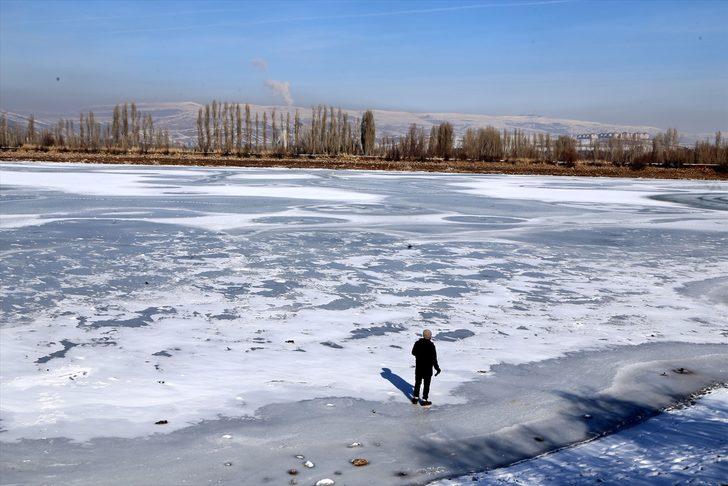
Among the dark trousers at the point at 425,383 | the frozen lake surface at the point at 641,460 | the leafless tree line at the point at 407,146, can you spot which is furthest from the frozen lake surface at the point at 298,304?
the leafless tree line at the point at 407,146

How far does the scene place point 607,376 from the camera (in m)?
7.00

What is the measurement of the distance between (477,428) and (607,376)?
202 cm

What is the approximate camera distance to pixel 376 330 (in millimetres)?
8445

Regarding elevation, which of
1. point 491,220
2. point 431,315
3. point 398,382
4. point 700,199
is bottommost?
point 398,382

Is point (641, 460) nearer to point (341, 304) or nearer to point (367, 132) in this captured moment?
point (341, 304)

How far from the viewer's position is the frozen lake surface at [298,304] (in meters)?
6.38

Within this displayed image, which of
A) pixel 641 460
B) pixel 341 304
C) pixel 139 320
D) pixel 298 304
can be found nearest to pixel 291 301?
pixel 298 304

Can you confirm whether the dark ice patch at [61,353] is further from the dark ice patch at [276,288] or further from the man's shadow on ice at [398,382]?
the man's shadow on ice at [398,382]

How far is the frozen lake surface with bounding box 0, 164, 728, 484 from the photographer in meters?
6.38

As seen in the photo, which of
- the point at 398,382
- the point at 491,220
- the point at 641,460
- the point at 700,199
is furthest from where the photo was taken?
the point at 700,199

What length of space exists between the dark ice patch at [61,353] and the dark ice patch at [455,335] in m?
4.11

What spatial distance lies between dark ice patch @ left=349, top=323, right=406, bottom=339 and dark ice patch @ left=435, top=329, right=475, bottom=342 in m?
0.52

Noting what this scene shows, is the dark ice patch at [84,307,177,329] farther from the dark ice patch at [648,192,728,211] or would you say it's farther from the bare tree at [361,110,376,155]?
the bare tree at [361,110,376,155]

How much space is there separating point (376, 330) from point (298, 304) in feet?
5.02
